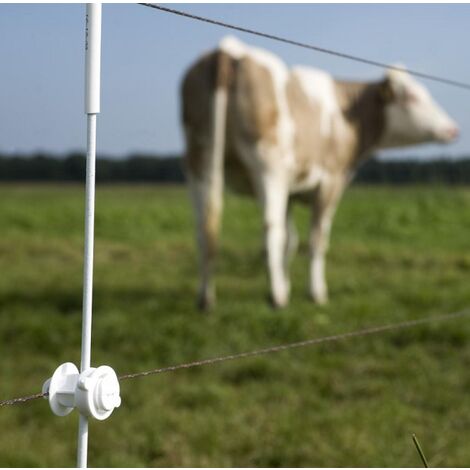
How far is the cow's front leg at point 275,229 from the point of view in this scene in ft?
10.9

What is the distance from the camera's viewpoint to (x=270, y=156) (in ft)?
10.8

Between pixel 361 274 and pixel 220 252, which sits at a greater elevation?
pixel 361 274

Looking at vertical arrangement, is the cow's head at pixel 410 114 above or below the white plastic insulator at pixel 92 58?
below

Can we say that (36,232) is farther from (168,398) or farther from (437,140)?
(168,398)

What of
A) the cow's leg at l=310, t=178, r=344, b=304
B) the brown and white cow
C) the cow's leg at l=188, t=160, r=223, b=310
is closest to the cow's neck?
the brown and white cow

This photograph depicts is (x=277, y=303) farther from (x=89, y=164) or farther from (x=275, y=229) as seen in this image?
(x=89, y=164)

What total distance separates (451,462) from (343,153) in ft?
7.18

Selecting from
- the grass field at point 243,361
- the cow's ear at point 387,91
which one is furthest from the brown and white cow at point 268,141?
the grass field at point 243,361

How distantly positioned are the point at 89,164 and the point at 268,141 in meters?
2.74

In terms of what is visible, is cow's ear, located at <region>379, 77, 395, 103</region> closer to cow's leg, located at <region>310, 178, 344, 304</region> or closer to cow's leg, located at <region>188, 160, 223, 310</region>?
cow's leg, located at <region>310, 178, 344, 304</region>

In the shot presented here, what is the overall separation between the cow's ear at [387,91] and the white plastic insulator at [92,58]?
3.43 meters

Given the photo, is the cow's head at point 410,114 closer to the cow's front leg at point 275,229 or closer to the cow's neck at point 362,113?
the cow's neck at point 362,113

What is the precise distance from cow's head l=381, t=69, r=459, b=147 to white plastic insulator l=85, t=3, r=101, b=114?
3413 millimetres

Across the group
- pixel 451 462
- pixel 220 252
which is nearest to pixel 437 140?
pixel 220 252
